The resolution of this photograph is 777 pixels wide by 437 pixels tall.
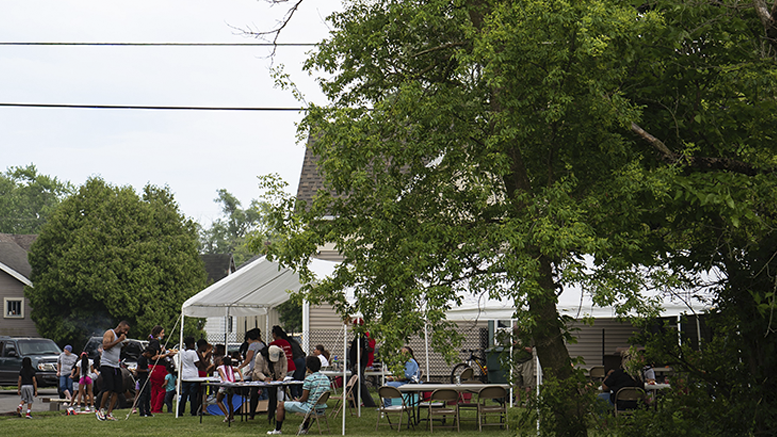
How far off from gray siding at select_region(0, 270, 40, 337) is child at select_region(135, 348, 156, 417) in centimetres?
3168

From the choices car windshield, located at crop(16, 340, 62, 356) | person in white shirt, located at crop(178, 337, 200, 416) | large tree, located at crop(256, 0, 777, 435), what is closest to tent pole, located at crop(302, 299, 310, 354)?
person in white shirt, located at crop(178, 337, 200, 416)

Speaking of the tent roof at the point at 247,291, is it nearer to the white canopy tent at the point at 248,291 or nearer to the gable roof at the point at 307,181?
the white canopy tent at the point at 248,291

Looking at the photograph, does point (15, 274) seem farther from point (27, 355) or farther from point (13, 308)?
point (27, 355)

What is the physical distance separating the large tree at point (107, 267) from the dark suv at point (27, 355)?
31.1 feet

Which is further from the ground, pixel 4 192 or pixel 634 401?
pixel 4 192

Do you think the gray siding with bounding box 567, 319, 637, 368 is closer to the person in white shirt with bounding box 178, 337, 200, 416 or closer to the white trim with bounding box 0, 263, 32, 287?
the person in white shirt with bounding box 178, 337, 200, 416

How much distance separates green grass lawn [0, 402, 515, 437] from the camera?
43.3ft

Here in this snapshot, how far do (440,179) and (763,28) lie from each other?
3.45 meters

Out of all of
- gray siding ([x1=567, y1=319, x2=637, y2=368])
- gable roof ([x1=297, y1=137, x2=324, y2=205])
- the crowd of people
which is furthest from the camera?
gable roof ([x1=297, y1=137, x2=324, y2=205])

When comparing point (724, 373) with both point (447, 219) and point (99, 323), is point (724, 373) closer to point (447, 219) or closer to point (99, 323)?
point (447, 219)

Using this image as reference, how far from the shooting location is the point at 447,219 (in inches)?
319

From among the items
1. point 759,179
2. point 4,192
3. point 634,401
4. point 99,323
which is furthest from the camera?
point 4,192

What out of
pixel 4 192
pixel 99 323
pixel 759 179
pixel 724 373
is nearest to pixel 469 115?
pixel 759 179

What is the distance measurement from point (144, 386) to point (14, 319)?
34.1 m
